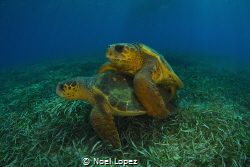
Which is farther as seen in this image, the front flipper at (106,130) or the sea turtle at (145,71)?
the sea turtle at (145,71)

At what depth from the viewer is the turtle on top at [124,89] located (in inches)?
81.1

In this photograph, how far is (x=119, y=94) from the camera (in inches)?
92.1

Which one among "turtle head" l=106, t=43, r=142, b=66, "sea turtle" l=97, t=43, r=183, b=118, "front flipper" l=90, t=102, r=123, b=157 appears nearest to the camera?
"front flipper" l=90, t=102, r=123, b=157

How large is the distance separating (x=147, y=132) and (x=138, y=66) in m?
1.32

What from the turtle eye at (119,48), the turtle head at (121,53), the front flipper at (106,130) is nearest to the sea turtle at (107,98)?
the front flipper at (106,130)

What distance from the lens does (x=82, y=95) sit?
2588 millimetres

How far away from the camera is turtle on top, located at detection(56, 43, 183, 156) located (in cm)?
206

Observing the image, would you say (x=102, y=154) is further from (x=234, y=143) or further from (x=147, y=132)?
(x=234, y=143)

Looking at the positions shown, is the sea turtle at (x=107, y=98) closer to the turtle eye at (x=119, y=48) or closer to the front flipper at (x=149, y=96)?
the front flipper at (x=149, y=96)

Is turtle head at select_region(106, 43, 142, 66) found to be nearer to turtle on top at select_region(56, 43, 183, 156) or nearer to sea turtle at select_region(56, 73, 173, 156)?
turtle on top at select_region(56, 43, 183, 156)

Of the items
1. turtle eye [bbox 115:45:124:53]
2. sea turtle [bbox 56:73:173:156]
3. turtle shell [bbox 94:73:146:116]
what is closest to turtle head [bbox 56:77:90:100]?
sea turtle [bbox 56:73:173:156]

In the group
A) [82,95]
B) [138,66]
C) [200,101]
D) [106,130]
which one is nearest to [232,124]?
[200,101]

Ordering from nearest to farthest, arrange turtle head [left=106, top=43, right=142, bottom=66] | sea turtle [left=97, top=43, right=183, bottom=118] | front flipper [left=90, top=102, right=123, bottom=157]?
front flipper [left=90, top=102, right=123, bottom=157] → sea turtle [left=97, top=43, right=183, bottom=118] → turtle head [left=106, top=43, right=142, bottom=66]

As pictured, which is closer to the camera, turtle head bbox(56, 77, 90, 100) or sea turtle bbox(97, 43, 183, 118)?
sea turtle bbox(97, 43, 183, 118)
